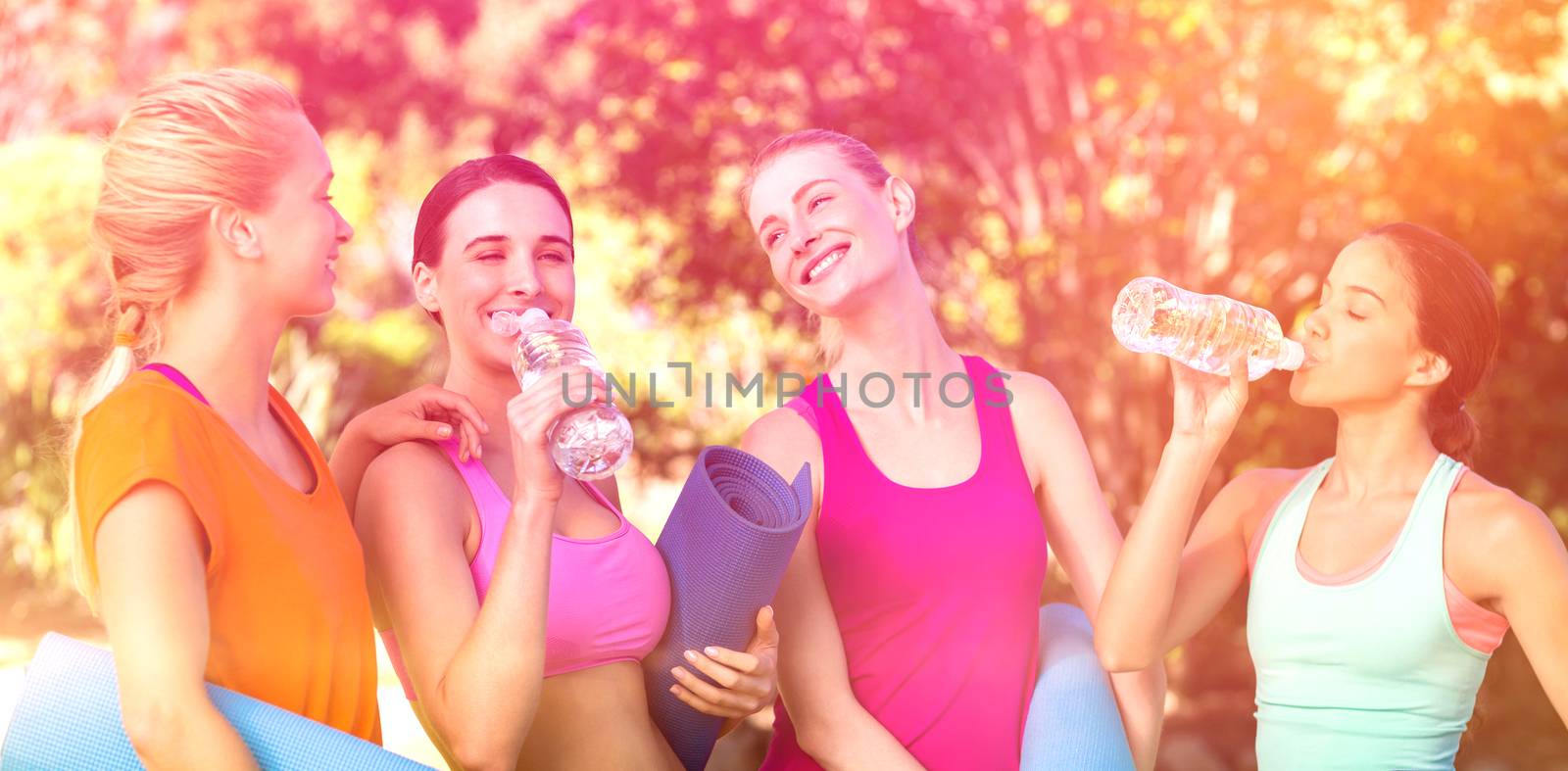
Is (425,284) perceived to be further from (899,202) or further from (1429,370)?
(1429,370)

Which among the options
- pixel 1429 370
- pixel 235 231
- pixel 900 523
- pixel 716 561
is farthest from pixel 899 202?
pixel 235 231

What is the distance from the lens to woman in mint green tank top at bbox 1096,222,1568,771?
214cm

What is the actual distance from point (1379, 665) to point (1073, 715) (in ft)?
1.53

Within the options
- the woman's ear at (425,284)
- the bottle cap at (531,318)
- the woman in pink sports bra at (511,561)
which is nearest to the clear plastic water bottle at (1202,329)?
the woman in pink sports bra at (511,561)

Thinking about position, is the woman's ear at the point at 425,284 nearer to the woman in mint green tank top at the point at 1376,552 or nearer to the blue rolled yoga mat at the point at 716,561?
the blue rolled yoga mat at the point at 716,561

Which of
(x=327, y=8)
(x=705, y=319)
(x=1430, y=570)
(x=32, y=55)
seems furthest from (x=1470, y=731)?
(x=327, y=8)

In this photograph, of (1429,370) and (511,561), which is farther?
(1429,370)

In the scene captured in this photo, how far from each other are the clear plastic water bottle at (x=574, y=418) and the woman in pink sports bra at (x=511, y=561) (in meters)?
0.03

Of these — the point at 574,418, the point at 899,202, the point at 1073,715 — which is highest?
the point at 899,202

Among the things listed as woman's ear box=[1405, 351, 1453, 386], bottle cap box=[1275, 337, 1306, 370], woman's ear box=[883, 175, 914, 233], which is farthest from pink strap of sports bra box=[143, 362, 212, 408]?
woman's ear box=[1405, 351, 1453, 386]

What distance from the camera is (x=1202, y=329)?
88.2 inches

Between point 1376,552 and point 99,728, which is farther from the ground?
point 1376,552

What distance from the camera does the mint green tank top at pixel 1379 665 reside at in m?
2.15

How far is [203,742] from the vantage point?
1668mm
